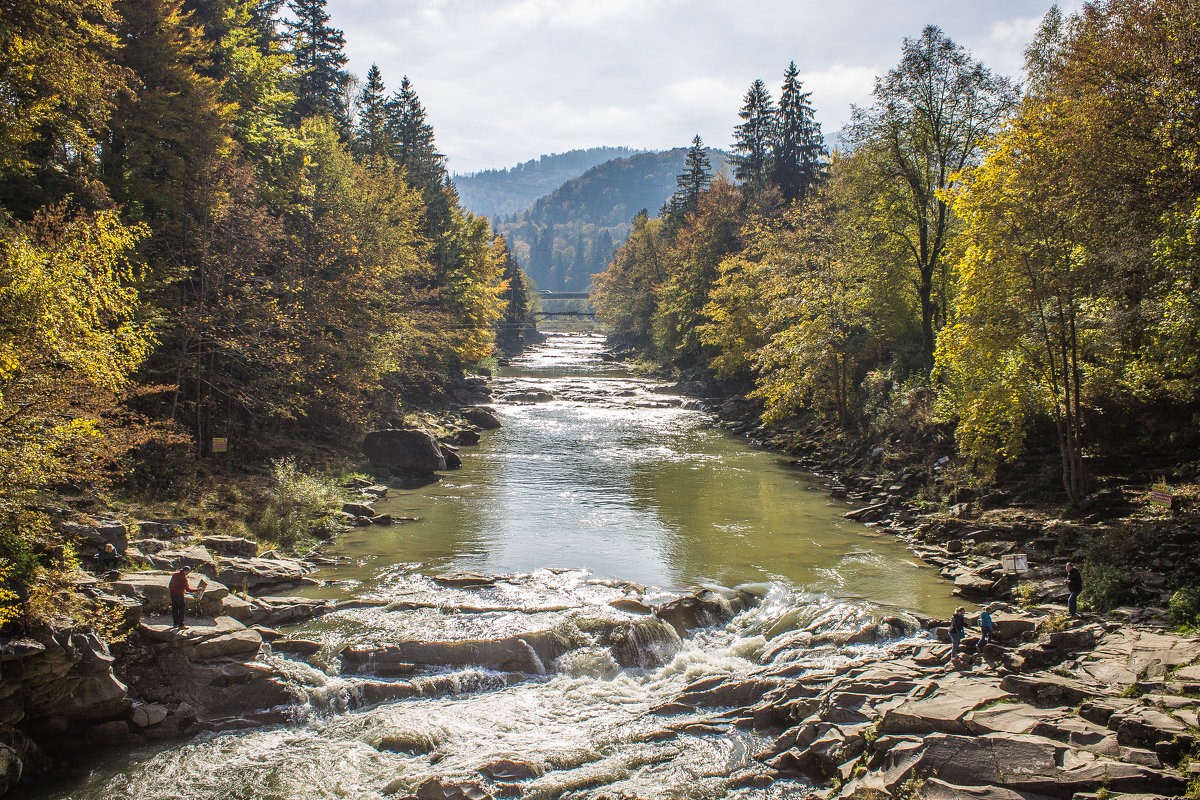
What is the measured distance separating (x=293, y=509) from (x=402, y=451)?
8926mm

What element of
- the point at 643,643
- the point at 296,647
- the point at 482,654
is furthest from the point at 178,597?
the point at 643,643

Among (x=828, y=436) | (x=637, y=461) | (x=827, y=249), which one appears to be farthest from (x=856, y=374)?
(x=637, y=461)

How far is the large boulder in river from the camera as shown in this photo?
99.3 feet

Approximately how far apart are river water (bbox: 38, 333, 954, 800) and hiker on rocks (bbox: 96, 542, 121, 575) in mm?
3738

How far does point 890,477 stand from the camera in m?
26.8

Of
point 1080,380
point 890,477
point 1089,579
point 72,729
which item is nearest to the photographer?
point 72,729

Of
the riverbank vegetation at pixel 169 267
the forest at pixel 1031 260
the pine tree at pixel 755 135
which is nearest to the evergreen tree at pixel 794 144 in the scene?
the pine tree at pixel 755 135

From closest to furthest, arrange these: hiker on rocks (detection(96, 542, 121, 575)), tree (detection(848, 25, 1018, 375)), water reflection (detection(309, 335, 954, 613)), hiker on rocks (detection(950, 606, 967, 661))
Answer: hiker on rocks (detection(950, 606, 967, 661))
hiker on rocks (detection(96, 542, 121, 575))
water reflection (detection(309, 335, 954, 613))
tree (detection(848, 25, 1018, 375))

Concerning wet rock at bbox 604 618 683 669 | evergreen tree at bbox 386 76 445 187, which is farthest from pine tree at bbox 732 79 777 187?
wet rock at bbox 604 618 683 669

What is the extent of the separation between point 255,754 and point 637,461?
77.5 feet

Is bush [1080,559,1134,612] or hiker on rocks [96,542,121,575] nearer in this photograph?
hiker on rocks [96,542,121,575]

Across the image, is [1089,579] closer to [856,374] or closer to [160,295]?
[856,374]

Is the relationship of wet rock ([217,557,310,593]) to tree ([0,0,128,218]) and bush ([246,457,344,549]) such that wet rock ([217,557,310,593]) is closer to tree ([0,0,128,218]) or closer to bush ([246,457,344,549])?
bush ([246,457,344,549])

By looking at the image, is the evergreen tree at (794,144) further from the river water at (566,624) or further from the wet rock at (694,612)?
the wet rock at (694,612)
